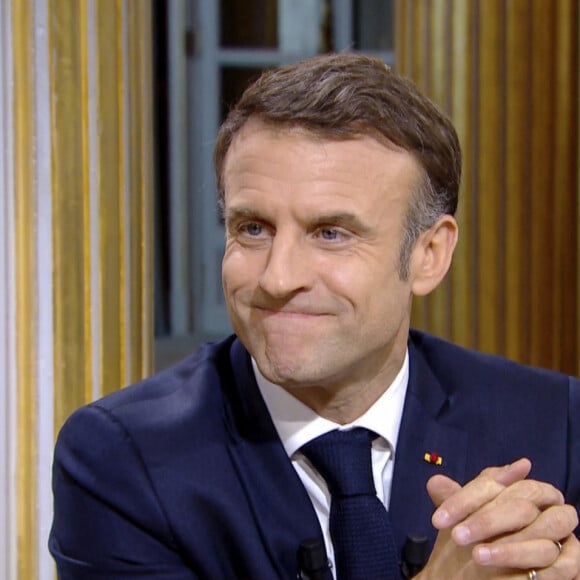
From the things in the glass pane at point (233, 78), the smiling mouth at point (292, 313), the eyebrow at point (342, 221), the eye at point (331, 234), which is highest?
the glass pane at point (233, 78)

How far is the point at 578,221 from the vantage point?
2.68 m

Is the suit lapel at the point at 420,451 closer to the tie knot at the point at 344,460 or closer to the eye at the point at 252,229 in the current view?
the tie knot at the point at 344,460

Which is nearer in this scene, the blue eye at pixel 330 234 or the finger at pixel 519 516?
the finger at pixel 519 516

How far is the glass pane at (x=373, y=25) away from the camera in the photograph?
405 centimetres

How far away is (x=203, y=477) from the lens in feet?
4.29

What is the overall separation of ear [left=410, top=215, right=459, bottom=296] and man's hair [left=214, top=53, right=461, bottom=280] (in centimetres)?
2

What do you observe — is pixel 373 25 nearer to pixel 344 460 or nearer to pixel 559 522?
pixel 344 460

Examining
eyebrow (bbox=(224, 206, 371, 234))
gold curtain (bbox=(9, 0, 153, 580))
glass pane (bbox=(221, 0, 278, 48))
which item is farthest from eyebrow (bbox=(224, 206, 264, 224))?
glass pane (bbox=(221, 0, 278, 48))

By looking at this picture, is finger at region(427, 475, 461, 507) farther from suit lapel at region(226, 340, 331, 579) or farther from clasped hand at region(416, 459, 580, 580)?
suit lapel at region(226, 340, 331, 579)

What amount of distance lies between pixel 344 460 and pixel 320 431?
0.20 ft

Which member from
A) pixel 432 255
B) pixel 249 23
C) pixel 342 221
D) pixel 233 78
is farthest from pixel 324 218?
pixel 249 23

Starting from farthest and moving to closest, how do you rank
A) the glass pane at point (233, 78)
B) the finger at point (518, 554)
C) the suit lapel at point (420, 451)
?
the glass pane at point (233, 78) → the suit lapel at point (420, 451) → the finger at point (518, 554)

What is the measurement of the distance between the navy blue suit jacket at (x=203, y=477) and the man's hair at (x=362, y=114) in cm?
27

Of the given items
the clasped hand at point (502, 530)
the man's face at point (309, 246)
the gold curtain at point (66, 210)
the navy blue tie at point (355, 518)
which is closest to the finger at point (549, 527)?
the clasped hand at point (502, 530)
